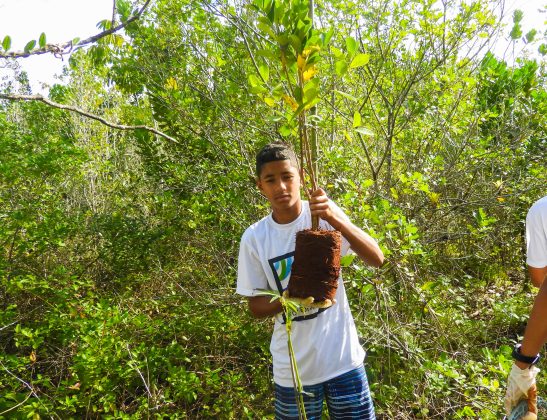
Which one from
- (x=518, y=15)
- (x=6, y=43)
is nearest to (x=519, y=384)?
(x=6, y=43)

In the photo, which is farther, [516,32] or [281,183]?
[516,32]

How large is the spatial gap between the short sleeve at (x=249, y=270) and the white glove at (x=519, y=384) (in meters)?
0.98

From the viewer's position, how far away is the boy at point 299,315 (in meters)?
1.65

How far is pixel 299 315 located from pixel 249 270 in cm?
26

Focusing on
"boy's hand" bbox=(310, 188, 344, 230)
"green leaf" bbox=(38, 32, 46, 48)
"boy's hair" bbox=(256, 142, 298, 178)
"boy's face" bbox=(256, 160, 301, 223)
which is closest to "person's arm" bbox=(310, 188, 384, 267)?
"boy's hand" bbox=(310, 188, 344, 230)

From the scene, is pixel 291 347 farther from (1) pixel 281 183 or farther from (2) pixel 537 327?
(2) pixel 537 327

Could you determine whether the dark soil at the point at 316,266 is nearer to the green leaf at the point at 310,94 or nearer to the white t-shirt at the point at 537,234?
the green leaf at the point at 310,94

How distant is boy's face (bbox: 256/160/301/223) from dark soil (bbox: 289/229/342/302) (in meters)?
0.30

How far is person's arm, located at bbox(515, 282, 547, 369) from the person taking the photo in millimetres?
1490

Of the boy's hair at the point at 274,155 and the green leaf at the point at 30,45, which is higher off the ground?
the green leaf at the point at 30,45

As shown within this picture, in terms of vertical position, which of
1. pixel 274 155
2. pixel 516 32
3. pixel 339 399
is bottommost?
pixel 339 399

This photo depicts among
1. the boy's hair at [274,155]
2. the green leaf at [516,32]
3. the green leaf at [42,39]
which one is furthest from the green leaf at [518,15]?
the green leaf at [42,39]

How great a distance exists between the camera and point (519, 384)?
1627mm

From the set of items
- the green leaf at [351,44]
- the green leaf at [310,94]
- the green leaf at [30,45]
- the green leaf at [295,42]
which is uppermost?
the green leaf at [30,45]
